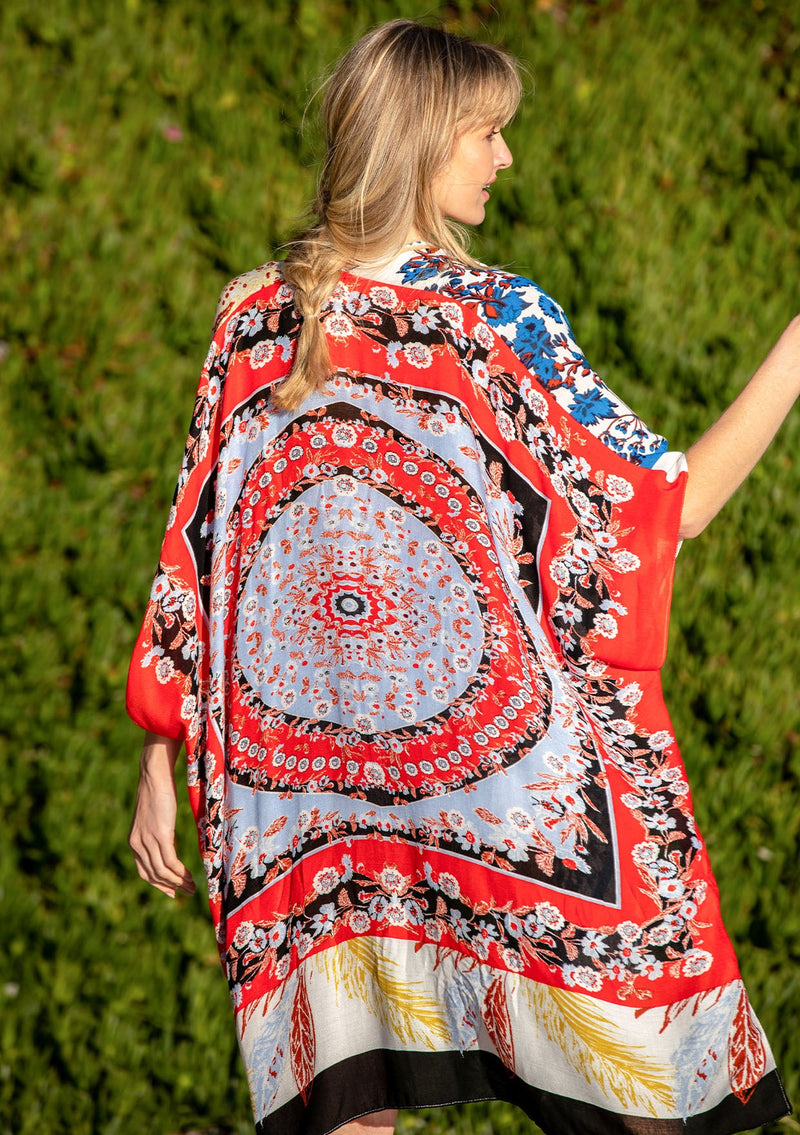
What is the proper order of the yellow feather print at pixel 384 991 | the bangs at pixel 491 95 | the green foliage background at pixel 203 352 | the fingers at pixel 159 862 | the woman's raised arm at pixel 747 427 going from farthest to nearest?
the green foliage background at pixel 203 352 < the fingers at pixel 159 862 < the yellow feather print at pixel 384 991 < the bangs at pixel 491 95 < the woman's raised arm at pixel 747 427

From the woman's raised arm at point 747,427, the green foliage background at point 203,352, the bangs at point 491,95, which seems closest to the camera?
the woman's raised arm at point 747,427

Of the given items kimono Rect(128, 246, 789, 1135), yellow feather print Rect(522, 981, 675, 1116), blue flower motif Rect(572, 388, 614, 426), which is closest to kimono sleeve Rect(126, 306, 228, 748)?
kimono Rect(128, 246, 789, 1135)

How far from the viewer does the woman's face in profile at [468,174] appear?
5.42 feet

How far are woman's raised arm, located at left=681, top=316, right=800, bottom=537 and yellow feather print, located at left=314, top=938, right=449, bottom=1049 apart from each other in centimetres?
84

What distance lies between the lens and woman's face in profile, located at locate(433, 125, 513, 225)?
1651mm

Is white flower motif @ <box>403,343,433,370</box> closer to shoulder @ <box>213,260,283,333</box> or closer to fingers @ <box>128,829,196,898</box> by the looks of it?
shoulder @ <box>213,260,283,333</box>

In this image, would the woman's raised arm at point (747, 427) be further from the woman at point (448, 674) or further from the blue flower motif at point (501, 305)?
the blue flower motif at point (501, 305)

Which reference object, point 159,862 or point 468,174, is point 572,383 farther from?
point 159,862

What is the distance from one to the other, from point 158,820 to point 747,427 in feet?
3.65

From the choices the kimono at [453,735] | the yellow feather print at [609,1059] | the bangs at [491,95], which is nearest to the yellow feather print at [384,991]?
the kimono at [453,735]

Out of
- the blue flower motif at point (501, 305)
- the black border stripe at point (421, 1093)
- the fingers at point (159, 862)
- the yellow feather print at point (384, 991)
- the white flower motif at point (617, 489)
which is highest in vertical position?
the blue flower motif at point (501, 305)

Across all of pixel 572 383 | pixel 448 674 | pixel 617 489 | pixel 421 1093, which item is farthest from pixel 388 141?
pixel 421 1093

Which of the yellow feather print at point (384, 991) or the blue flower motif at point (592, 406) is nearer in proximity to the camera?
the blue flower motif at point (592, 406)

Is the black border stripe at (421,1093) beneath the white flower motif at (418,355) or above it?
beneath
